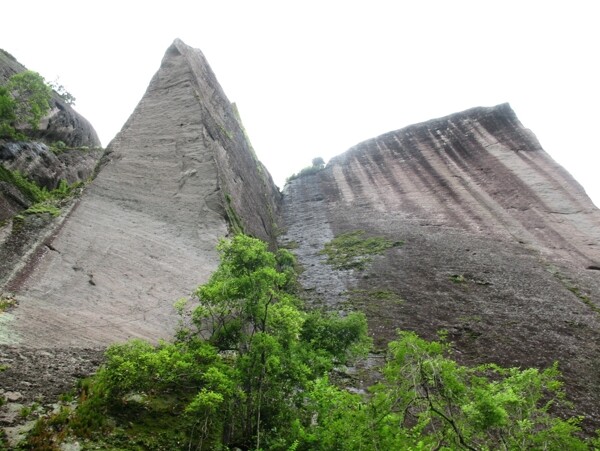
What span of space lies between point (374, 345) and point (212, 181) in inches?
207

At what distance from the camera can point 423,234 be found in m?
15.5

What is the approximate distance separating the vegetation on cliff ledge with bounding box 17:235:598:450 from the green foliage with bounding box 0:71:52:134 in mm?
12823

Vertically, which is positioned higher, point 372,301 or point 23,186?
point 23,186

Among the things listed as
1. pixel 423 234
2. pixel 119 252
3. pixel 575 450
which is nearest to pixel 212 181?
pixel 119 252

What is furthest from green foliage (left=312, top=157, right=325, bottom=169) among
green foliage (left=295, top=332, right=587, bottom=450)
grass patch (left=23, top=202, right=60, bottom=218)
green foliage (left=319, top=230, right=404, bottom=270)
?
green foliage (left=295, top=332, right=587, bottom=450)

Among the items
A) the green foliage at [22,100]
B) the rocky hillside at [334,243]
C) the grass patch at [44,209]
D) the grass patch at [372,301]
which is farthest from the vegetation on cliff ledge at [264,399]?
the green foliage at [22,100]

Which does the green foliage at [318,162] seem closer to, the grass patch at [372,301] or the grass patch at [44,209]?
the grass patch at [372,301]

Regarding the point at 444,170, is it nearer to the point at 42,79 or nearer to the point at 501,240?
the point at 501,240

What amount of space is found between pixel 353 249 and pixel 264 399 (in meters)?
9.55

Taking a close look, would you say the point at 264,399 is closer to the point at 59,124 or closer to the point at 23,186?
the point at 23,186

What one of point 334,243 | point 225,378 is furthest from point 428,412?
point 334,243

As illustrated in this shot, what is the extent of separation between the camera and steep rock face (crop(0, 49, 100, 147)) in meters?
21.0

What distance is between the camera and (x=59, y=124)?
23.7 metres

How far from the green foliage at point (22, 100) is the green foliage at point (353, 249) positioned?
36.3 ft
